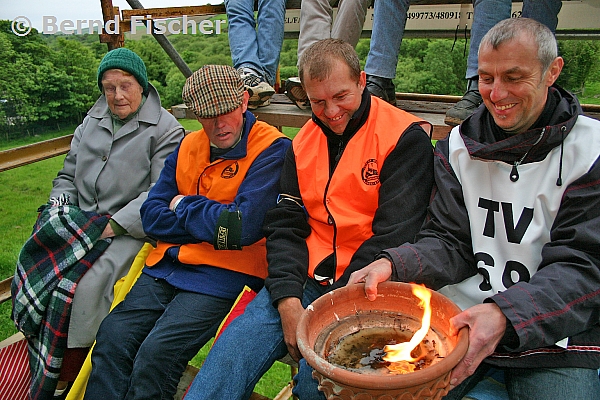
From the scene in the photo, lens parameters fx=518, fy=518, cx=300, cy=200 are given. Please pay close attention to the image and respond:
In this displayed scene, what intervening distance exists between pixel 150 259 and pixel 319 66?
1407 millimetres

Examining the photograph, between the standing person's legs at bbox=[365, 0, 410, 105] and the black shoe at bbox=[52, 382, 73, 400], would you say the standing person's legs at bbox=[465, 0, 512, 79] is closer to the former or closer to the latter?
the standing person's legs at bbox=[365, 0, 410, 105]

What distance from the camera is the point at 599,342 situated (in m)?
1.73

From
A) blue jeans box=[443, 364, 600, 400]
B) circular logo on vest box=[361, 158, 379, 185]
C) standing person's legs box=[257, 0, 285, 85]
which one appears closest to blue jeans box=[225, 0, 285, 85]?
standing person's legs box=[257, 0, 285, 85]

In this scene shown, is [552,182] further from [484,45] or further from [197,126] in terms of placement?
[197,126]

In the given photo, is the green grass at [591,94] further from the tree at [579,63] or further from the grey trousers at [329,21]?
the grey trousers at [329,21]

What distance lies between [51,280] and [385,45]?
2.44 meters

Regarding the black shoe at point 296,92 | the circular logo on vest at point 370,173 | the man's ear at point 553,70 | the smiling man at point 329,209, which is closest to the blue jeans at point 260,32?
the black shoe at point 296,92

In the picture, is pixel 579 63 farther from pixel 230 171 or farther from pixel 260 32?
pixel 230 171

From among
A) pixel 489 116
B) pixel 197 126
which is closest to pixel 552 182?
pixel 489 116

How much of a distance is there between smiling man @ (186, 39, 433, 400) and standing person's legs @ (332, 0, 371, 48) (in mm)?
1457

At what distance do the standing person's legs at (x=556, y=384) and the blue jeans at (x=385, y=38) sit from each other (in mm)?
2094

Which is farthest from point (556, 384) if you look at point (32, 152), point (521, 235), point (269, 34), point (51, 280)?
point (32, 152)

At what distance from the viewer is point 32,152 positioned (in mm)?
3514

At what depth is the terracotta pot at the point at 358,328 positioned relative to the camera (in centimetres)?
128
